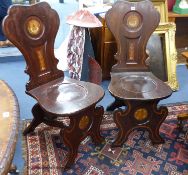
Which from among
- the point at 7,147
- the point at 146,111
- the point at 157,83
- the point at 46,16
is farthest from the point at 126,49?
the point at 7,147

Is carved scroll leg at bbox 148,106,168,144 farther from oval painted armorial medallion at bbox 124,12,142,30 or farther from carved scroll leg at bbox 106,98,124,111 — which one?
oval painted armorial medallion at bbox 124,12,142,30

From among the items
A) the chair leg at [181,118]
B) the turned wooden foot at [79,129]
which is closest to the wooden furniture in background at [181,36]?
the chair leg at [181,118]

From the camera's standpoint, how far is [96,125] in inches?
82.0

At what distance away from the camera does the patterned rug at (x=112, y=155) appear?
1931 millimetres

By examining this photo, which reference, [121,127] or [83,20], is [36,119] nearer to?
[121,127]

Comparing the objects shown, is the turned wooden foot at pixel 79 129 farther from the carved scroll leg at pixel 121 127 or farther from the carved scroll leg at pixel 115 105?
the carved scroll leg at pixel 115 105

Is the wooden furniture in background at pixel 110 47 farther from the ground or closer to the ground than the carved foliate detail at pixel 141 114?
farther from the ground

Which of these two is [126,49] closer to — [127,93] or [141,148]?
[127,93]

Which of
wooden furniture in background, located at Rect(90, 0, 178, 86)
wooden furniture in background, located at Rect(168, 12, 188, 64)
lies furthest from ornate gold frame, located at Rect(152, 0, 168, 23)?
wooden furniture in background, located at Rect(168, 12, 188, 64)

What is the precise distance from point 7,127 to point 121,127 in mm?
1121

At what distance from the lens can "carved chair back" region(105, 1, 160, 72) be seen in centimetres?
221

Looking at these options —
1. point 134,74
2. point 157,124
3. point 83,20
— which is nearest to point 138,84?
point 134,74

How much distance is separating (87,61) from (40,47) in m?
0.75

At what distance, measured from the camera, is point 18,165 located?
1.96 metres
